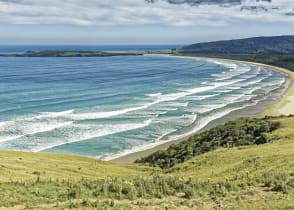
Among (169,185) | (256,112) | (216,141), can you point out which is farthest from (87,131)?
(169,185)

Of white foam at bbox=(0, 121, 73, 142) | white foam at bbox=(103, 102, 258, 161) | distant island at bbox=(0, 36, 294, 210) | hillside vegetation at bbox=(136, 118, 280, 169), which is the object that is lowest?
white foam at bbox=(103, 102, 258, 161)

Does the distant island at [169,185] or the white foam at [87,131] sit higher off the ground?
the distant island at [169,185]

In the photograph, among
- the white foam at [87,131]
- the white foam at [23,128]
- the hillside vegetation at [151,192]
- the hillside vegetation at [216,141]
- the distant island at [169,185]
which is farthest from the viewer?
the white foam at [23,128]

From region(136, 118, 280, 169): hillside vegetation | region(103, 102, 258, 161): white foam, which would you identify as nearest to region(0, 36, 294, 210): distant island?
region(136, 118, 280, 169): hillside vegetation

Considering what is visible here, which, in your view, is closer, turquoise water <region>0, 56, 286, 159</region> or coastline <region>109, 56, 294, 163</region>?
coastline <region>109, 56, 294, 163</region>

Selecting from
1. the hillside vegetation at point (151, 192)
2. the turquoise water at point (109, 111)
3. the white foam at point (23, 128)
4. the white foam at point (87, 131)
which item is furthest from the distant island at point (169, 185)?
the white foam at point (23, 128)

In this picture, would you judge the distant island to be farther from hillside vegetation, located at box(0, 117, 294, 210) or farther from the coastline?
the coastline

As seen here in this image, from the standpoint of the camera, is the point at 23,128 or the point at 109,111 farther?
the point at 109,111

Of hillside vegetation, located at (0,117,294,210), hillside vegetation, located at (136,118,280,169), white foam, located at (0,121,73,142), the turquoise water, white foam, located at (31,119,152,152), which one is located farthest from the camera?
white foam, located at (0,121,73,142)

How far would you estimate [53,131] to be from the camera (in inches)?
1939

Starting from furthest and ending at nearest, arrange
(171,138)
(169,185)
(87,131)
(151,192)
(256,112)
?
(256,112) → (87,131) → (171,138) → (169,185) → (151,192)

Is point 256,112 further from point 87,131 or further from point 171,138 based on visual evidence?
point 87,131

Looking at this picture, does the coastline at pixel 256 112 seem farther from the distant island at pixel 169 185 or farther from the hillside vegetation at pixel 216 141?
the distant island at pixel 169 185

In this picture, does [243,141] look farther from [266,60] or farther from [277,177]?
[266,60]
